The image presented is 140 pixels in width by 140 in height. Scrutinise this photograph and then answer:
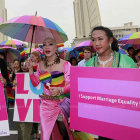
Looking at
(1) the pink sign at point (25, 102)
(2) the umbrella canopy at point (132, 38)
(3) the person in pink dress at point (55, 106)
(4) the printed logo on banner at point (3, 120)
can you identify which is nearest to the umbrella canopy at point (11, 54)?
(1) the pink sign at point (25, 102)

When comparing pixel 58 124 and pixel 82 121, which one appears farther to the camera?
pixel 58 124

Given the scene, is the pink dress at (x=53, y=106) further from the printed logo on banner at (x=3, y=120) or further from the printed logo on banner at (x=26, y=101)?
the printed logo on banner at (x=26, y=101)

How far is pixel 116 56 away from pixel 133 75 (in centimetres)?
44

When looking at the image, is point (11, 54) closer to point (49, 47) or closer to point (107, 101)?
point (49, 47)

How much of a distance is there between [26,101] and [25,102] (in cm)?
3

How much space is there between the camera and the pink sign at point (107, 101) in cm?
160

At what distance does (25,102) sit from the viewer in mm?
3475

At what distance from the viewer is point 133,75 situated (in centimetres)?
159

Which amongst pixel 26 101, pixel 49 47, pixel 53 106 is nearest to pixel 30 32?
pixel 49 47

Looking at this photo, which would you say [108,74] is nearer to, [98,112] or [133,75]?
[133,75]

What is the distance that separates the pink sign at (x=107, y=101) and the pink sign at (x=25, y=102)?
5.29 ft

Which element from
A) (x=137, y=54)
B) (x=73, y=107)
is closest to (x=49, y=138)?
(x=73, y=107)

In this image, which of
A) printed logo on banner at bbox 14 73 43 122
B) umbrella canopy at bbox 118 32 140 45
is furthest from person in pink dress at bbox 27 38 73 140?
umbrella canopy at bbox 118 32 140 45

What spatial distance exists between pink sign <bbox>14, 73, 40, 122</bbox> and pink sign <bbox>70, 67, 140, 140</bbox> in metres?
1.61
